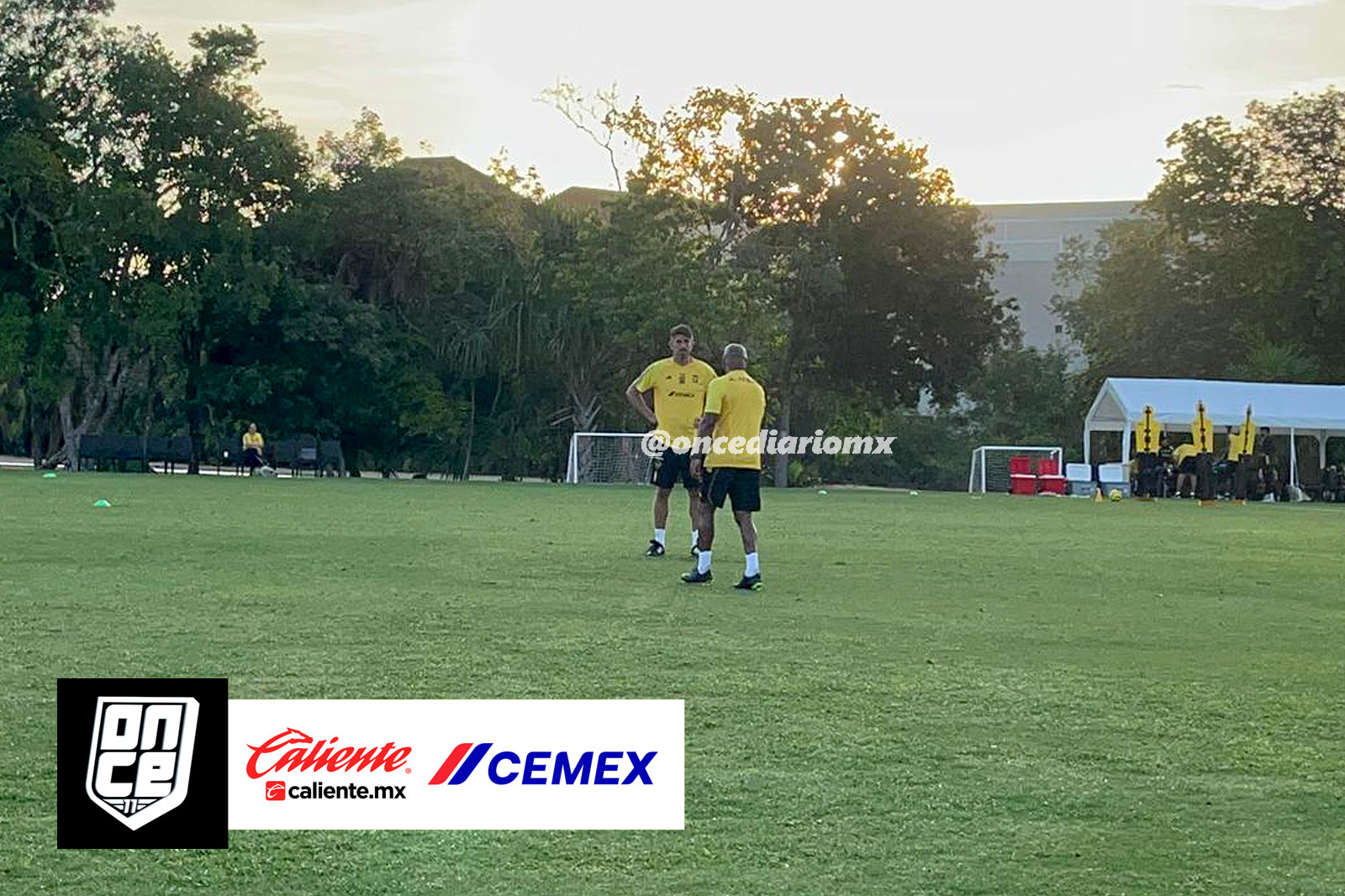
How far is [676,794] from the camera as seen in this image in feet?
19.1

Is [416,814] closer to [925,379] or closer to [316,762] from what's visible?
[316,762]

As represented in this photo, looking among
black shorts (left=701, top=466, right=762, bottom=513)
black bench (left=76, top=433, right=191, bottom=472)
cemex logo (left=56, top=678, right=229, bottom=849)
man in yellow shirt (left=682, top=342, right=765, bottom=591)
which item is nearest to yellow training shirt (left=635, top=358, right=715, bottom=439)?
man in yellow shirt (left=682, top=342, right=765, bottom=591)

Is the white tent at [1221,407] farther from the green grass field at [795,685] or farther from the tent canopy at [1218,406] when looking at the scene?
the green grass field at [795,685]

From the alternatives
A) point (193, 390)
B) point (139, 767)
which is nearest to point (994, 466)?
point (193, 390)

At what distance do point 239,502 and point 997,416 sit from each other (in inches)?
2029

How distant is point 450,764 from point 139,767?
3.36ft

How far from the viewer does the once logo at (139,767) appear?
16.9 ft

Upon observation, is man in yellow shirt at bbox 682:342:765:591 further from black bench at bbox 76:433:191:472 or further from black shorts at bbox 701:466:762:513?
black bench at bbox 76:433:191:472

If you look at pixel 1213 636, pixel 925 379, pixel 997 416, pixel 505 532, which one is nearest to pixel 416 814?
pixel 1213 636

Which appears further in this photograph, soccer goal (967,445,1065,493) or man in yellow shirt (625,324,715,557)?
soccer goal (967,445,1065,493)

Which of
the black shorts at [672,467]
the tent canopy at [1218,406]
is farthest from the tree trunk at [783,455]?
the black shorts at [672,467]

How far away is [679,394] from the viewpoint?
682 inches

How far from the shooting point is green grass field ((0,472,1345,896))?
529cm

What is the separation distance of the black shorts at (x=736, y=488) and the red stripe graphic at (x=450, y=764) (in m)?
8.36
